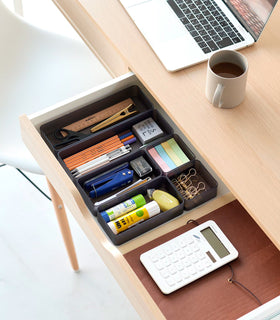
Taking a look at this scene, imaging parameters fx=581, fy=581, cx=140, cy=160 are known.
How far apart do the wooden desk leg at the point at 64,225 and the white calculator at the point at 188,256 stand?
45 cm

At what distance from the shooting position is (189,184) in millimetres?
1348

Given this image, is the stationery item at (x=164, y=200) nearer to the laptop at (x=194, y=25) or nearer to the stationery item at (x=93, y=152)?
the stationery item at (x=93, y=152)

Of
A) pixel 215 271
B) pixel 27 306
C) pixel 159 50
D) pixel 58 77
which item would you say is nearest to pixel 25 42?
pixel 58 77

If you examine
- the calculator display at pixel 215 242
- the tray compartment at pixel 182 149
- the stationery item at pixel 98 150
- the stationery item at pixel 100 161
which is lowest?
the calculator display at pixel 215 242

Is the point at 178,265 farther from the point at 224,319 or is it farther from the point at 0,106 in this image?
the point at 0,106

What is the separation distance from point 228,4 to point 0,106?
714mm

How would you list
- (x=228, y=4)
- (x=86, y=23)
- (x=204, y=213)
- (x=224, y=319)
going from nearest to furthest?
(x=224, y=319) < (x=204, y=213) < (x=228, y=4) < (x=86, y=23)

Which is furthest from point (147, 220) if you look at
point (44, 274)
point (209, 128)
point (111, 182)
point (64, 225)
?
point (44, 274)

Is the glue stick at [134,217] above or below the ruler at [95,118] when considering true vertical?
below

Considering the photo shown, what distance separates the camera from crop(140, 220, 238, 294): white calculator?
1.20 m

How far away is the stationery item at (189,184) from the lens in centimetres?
133

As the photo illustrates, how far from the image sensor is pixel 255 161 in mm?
1180

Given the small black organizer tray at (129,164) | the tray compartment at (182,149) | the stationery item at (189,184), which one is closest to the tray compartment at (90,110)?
the small black organizer tray at (129,164)

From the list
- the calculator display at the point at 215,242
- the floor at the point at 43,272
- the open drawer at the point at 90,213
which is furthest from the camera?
the floor at the point at 43,272
